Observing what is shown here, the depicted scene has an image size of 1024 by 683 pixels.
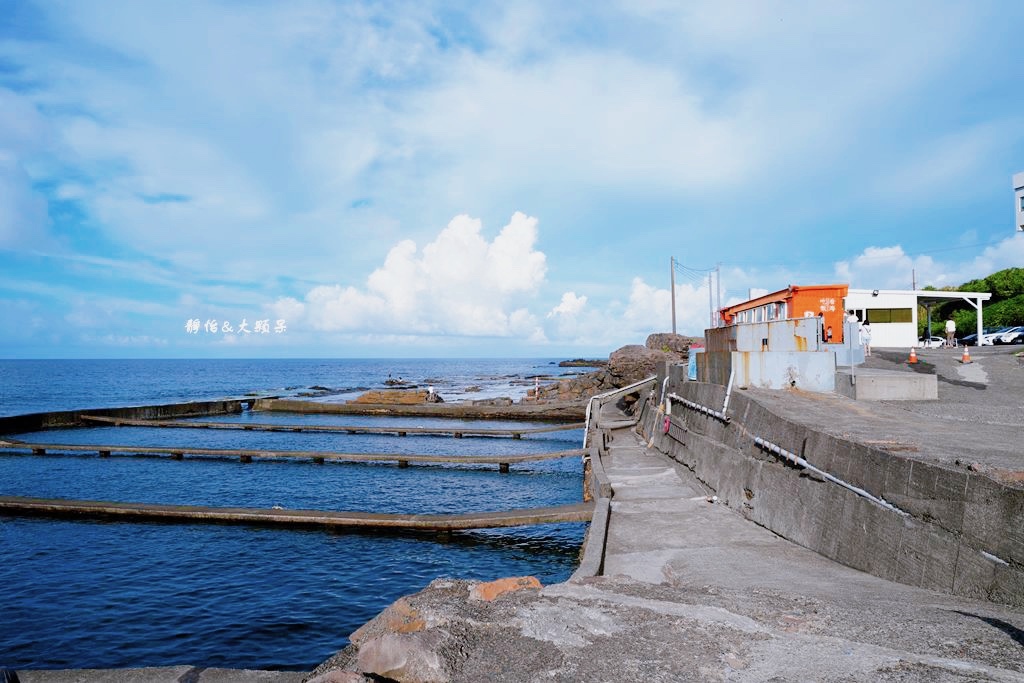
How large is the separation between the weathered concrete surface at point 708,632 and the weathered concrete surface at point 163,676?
0.53 metres

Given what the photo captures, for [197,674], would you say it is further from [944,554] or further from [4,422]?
[4,422]

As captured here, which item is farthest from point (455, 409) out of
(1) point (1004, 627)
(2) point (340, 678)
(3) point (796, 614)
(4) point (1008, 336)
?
(1) point (1004, 627)

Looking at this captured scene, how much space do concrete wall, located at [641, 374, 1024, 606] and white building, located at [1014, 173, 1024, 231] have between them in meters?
33.7

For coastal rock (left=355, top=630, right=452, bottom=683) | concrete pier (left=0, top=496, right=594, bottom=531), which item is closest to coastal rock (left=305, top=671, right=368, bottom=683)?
coastal rock (left=355, top=630, right=452, bottom=683)

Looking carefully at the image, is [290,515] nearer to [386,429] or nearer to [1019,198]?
[386,429]

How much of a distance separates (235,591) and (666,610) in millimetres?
8750

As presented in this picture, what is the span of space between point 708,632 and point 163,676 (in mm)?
4544

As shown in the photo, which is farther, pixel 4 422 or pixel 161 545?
pixel 4 422

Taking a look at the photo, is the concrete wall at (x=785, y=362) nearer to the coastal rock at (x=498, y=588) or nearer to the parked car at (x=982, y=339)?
the coastal rock at (x=498, y=588)

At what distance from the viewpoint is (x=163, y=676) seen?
517cm

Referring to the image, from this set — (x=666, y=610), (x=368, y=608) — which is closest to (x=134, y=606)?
(x=368, y=608)

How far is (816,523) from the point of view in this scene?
7977 millimetres

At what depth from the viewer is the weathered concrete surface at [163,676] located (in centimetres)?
495

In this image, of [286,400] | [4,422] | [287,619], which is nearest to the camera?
[287,619]
